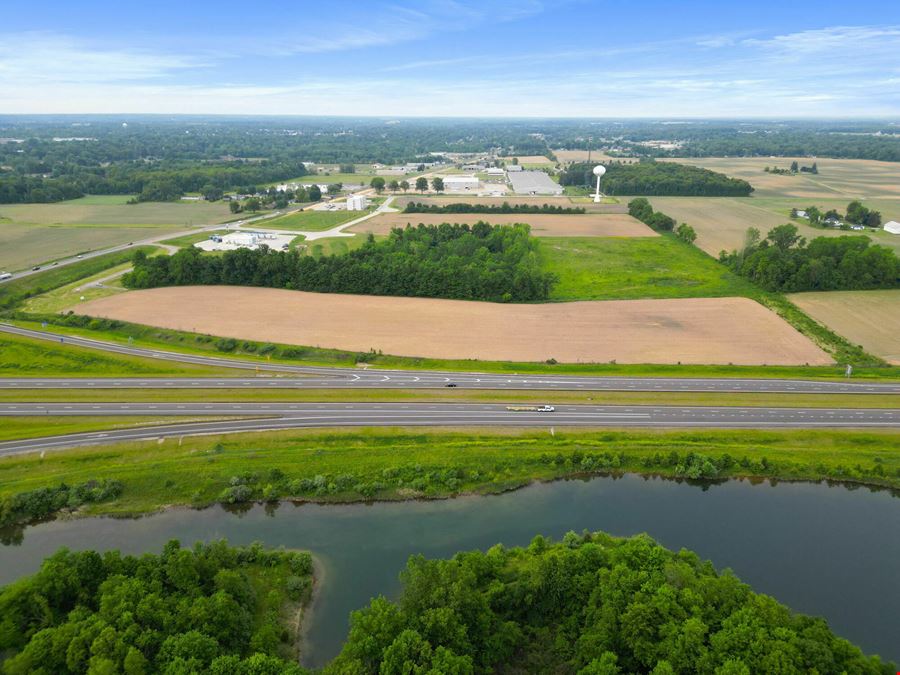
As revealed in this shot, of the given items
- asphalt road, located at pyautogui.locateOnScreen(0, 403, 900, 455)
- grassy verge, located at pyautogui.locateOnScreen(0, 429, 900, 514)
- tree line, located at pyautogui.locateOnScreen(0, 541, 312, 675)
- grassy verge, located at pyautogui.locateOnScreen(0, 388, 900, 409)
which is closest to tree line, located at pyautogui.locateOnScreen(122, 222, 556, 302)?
grassy verge, located at pyautogui.locateOnScreen(0, 388, 900, 409)

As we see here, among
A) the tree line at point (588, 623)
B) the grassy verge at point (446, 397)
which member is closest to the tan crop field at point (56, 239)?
the grassy verge at point (446, 397)

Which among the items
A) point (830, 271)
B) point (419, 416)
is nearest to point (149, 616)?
point (419, 416)

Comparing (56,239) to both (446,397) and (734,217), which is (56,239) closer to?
(446,397)

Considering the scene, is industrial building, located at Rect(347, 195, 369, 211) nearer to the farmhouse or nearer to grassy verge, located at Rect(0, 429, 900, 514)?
the farmhouse

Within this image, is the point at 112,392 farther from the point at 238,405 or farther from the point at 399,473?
the point at 399,473

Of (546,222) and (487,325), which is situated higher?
(546,222)

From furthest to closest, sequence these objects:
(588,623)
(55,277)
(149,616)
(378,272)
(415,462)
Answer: (55,277), (378,272), (415,462), (588,623), (149,616)

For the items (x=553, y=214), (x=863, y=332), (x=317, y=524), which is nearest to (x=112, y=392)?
(x=317, y=524)
